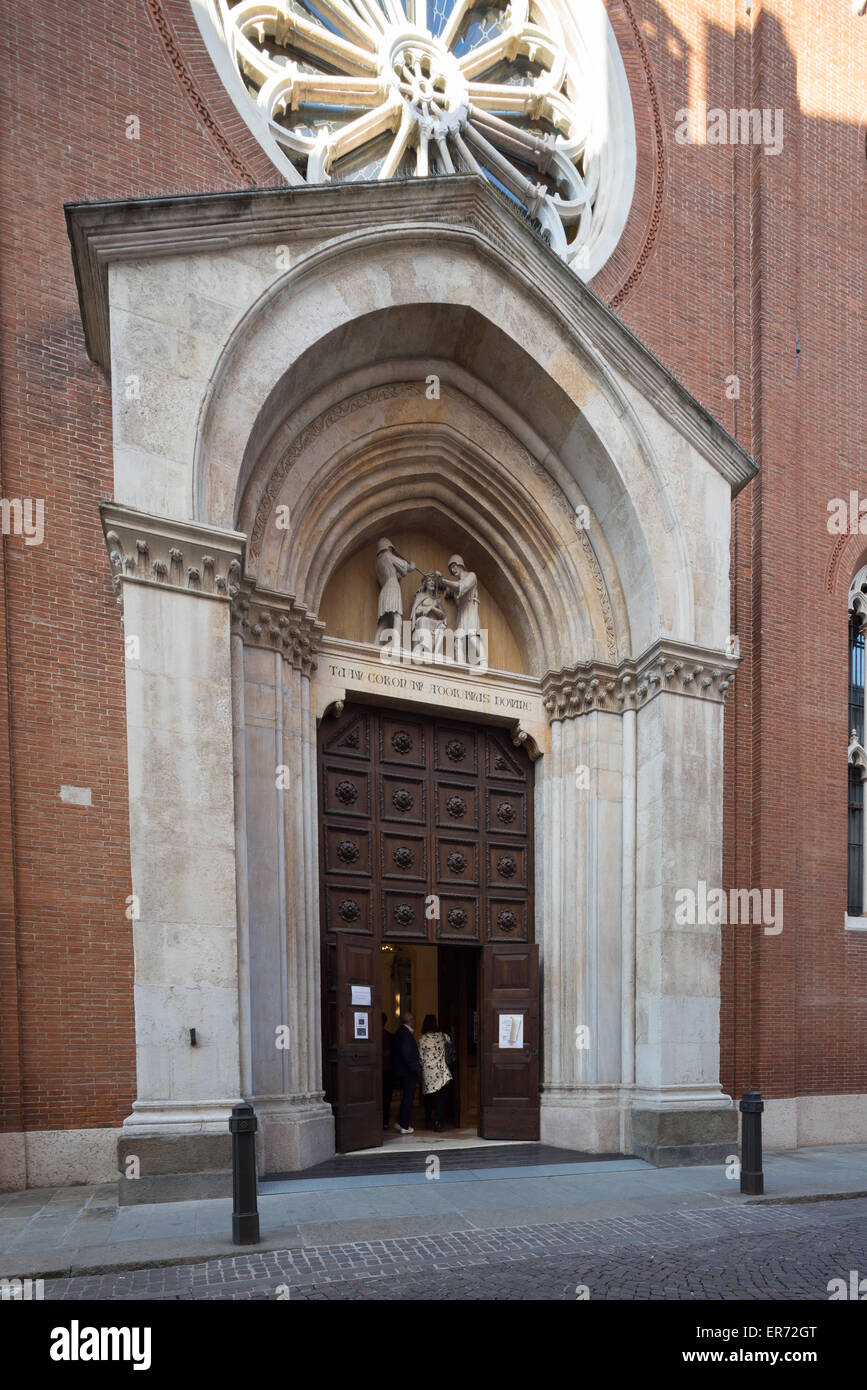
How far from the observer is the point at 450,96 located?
13.1 meters

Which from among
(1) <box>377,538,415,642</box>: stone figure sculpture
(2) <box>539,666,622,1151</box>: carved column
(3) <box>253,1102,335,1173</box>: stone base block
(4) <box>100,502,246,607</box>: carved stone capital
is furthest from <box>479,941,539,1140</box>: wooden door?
(4) <box>100,502,246,607</box>: carved stone capital

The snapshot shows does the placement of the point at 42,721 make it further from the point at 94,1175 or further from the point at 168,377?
the point at 94,1175

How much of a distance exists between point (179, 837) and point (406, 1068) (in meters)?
4.94

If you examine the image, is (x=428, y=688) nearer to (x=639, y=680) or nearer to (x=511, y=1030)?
(x=639, y=680)

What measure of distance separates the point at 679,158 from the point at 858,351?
13.5 ft

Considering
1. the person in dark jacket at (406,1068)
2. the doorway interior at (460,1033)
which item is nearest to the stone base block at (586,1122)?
the doorway interior at (460,1033)

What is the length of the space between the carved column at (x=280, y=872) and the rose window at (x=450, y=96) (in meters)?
6.07

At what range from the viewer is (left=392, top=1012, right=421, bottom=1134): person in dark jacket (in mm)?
11609

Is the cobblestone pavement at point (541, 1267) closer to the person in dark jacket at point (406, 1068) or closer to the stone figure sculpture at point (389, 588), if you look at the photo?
the person in dark jacket at point (406, 1068)

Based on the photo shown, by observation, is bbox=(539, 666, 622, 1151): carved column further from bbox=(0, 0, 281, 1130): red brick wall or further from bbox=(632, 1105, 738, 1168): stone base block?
bbox=(0, 0, 281, 1130): red brick wall

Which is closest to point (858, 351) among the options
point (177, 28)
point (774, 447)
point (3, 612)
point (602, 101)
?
point (774, 447)

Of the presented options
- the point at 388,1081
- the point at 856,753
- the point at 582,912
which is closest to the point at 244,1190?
the point at 582,912

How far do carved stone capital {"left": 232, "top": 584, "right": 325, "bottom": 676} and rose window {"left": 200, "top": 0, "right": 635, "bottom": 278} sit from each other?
18.3 feet

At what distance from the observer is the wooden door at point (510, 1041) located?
37.3ft
